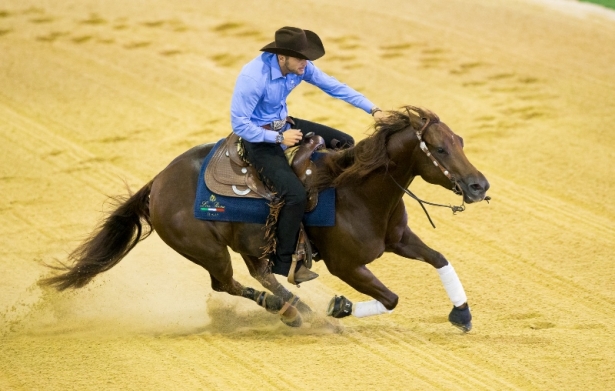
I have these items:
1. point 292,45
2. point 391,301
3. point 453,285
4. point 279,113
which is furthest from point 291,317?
point 292,45

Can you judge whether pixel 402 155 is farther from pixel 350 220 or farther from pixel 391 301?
pixel 391 301

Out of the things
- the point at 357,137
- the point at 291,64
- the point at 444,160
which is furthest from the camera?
the point at 357,137

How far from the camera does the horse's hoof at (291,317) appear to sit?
7004 millimetres

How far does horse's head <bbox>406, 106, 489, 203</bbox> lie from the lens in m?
5.94

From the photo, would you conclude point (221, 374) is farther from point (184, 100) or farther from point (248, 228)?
point (184, 100)

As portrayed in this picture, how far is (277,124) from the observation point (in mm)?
6633

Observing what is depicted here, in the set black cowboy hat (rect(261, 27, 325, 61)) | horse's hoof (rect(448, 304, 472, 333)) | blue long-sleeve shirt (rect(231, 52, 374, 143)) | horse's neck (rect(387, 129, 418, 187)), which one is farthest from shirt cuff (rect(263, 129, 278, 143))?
horse's hoof (rect(448, 304, 472, 333))

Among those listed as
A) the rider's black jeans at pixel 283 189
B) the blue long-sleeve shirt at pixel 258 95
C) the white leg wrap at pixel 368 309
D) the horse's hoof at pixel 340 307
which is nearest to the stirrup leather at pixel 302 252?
the rider's black jeans at pixel 283 189

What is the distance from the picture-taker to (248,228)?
22.0ft

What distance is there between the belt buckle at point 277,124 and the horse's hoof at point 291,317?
1.45 metres

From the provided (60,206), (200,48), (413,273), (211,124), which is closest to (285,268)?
(413,273)

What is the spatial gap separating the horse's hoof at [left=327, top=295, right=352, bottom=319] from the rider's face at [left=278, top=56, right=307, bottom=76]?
1.79 meters

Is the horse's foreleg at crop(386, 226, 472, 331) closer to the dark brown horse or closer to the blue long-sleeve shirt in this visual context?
the dark brown horse

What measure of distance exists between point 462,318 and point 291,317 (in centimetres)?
136
